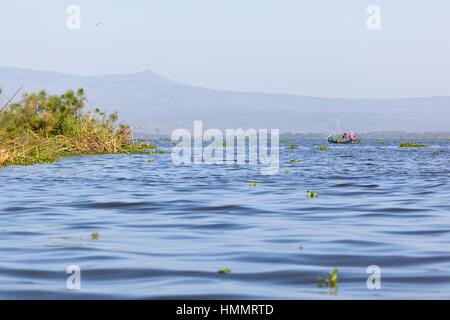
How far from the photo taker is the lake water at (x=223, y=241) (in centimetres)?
680

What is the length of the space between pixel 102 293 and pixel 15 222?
6.07 m

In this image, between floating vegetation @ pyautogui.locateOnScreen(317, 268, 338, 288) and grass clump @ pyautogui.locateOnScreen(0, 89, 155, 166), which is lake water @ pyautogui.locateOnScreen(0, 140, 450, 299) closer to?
floating vegetation @ pyautogui.locateOnScreen(317, 268, 338, 288)

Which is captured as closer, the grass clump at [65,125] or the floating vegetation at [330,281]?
the floating vegetation at [330,281]

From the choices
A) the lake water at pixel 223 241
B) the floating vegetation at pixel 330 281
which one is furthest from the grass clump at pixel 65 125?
the floating vegetation at pixel 330 281

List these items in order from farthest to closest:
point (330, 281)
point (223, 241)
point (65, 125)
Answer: point (65, 125) → point (223, 241) → point (330, 281)

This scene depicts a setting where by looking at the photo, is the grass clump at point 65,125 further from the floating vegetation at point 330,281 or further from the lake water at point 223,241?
the floating vegetation at point 330,281

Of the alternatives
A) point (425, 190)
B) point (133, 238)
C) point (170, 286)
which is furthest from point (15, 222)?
point (425, 190)

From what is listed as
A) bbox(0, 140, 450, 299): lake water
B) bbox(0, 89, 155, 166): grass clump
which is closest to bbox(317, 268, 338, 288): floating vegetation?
bbox(0, 140, 450, 299): lake water

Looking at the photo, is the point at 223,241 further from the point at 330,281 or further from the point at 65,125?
the point at 65,125

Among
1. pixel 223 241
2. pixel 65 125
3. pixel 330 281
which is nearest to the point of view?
pixel 330 281

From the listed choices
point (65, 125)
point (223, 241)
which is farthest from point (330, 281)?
point (65, 125)

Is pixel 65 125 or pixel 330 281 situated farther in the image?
pixel 65 125

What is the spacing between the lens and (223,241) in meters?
9.84

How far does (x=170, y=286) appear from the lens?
22.3 feet
